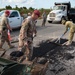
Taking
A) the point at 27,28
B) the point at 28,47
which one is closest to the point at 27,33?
the point at 27,28

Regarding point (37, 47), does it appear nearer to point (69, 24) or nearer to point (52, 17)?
point (69, 24)

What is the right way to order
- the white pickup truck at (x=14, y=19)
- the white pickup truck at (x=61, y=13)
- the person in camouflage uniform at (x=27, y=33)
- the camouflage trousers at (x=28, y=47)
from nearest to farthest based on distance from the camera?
the person in camouflage uniform at (x=27, y=33), the camouflage trousers at (x=28, y=47), the white pickup truck at (x=14, y=19), the white pickup truck at (x=61, y=13)

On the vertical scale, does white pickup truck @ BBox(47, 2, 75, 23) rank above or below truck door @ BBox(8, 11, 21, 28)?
below

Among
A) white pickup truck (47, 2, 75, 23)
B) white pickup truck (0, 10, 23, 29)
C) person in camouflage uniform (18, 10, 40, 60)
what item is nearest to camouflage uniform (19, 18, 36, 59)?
person in camouflage uniform (18, 10, 40, 60)

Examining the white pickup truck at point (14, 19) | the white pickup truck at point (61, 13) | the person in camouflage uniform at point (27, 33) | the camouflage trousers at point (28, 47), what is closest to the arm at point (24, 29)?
the person in camouflage uniform at point (27, 33)

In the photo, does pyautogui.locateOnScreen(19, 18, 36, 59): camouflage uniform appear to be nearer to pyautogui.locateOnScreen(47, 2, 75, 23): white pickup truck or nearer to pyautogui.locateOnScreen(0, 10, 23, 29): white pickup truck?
pyautogui.locateOnScreen(0, 10, 23, 29): white pickup truck

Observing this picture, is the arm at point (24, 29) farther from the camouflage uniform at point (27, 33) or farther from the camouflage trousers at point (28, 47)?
the camouflage trousers at point (28, 47)

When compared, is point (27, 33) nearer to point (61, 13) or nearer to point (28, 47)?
point (28, 47)

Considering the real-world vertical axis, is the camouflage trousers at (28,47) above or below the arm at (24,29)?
below

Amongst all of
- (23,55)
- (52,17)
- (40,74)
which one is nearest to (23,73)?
(40,74)

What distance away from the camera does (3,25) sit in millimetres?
11422

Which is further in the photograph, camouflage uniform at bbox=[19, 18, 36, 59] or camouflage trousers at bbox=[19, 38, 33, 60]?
camouflage trousers at bbox=[19, 38, 33, 60]

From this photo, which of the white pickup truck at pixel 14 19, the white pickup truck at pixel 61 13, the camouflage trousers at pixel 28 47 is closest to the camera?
the camouflage trousers at pixel 28 47

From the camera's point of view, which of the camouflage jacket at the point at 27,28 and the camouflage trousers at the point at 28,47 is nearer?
the camouflage jacket at the point at 27,28
